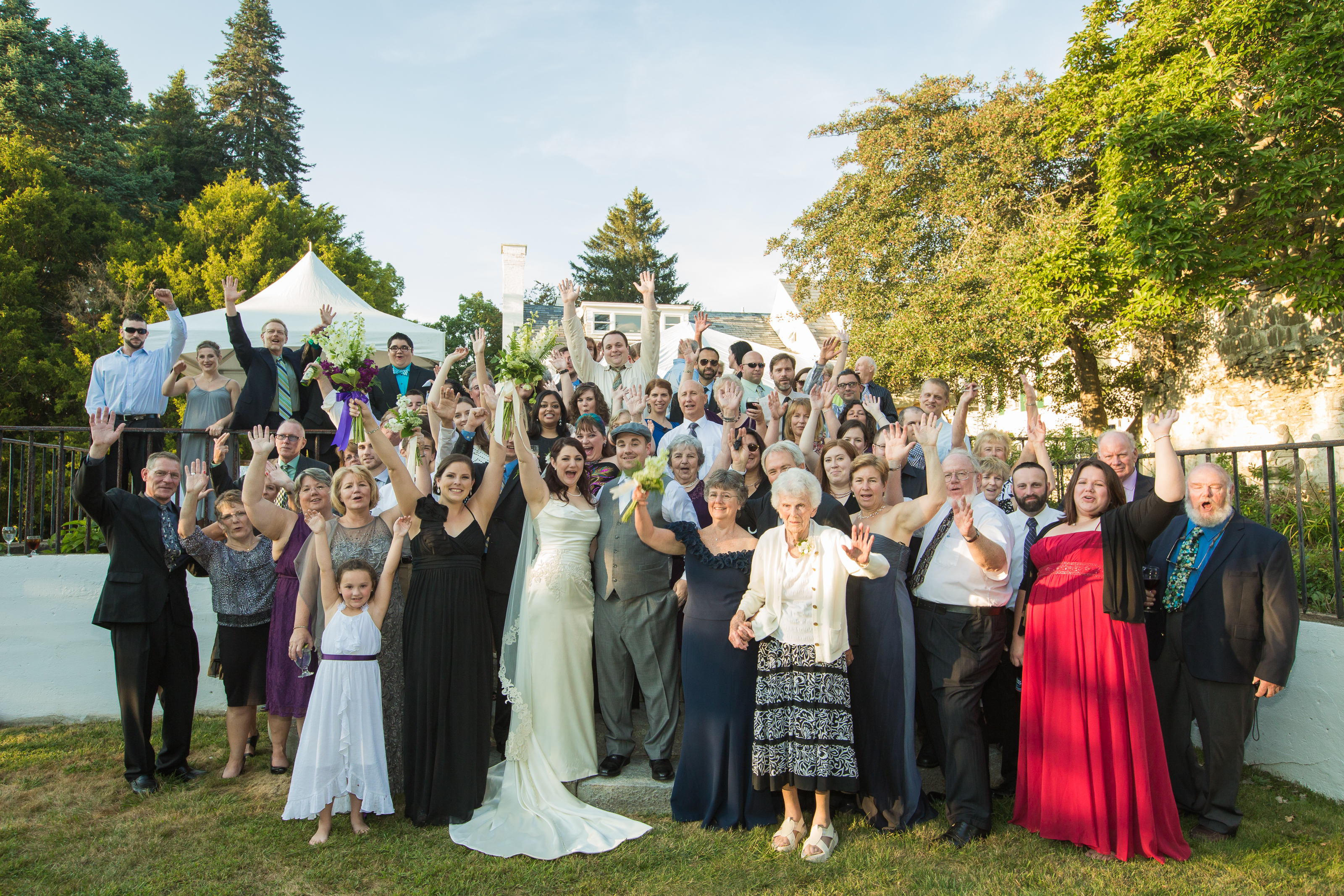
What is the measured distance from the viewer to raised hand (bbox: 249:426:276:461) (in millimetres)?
5254

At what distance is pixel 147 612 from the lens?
521cm

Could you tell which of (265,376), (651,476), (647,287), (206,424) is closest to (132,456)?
(206,424)

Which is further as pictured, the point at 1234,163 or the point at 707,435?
the point at 1234,163

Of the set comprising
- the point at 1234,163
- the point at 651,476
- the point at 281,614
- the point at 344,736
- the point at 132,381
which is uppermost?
the point at 1234,163

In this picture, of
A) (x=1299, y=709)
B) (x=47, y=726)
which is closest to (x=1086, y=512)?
(x=1299, y=709)

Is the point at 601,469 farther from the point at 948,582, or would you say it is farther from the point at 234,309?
the point at 234,309

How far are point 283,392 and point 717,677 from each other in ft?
18.1

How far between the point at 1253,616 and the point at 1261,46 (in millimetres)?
11834

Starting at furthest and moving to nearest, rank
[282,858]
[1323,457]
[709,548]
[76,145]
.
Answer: [76,145], [1323,457], [709,548], [282,858]

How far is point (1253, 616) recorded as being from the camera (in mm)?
4406

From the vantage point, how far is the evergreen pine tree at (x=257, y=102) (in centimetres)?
3416

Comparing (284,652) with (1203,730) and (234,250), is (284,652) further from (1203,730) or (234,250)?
(234,250)

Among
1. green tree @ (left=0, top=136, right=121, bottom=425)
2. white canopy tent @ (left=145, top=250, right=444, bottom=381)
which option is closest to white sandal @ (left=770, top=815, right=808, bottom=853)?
white canopy tent @ (left=145, top=250, right=444, bottom=381)

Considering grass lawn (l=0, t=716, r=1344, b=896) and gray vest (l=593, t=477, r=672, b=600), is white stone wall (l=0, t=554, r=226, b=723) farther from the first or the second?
gray vest (l=593, t=477, r=672, b=600)
